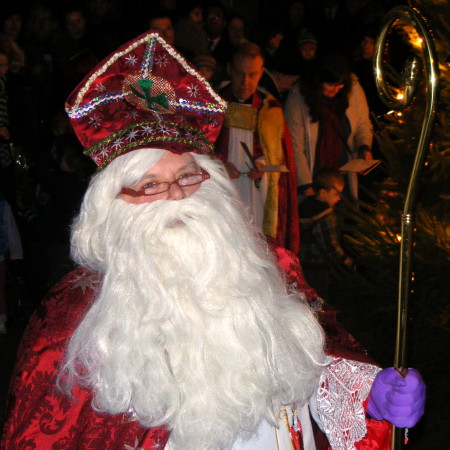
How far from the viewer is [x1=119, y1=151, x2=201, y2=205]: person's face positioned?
256cm

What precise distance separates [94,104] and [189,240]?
607mm

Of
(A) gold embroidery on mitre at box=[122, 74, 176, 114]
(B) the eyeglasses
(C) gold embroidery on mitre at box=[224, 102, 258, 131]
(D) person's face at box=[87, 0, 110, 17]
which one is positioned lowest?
(C) gold embroidery on mitre at box=[224, 102, 258, 131]

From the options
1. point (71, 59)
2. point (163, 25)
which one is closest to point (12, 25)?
point (71, 59)

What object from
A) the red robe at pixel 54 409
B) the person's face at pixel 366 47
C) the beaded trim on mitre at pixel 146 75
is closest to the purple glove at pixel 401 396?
the red robe at pixel 54 409

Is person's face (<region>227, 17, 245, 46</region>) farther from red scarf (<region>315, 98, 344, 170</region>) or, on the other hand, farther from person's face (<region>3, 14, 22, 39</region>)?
person's face (<region>3, 14, 22, 39</region>)

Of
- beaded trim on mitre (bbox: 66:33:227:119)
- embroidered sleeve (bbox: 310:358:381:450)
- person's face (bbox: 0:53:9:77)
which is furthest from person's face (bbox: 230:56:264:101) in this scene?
embroidered sleeve (bbox: 310:358:381:450)

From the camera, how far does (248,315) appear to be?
2461 millimetres

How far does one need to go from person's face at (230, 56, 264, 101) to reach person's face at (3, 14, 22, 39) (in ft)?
7.11

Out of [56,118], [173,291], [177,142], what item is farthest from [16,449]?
[56,118]

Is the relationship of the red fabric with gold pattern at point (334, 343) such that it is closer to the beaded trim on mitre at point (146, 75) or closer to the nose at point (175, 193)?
the nose at point (175, 193)

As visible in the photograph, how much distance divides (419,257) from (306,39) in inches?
130

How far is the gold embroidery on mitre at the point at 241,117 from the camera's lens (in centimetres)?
616

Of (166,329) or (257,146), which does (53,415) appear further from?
(257,146)

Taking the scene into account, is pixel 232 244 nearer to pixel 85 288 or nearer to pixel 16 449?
pixel 85 288
